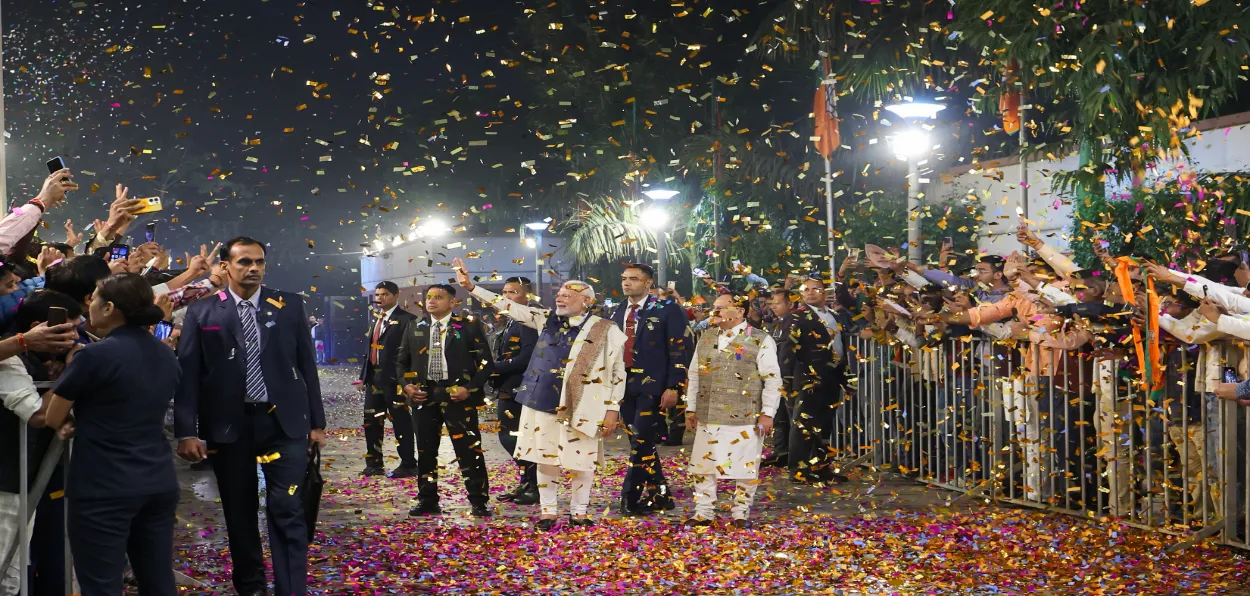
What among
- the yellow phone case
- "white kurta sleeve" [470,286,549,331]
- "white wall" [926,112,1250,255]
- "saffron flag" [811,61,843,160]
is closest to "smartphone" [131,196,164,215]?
the yellow phone case

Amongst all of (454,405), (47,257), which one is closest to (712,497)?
(454,405)

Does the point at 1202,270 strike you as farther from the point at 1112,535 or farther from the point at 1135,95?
the point at 1135,95

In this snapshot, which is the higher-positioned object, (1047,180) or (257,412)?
(1047,180)

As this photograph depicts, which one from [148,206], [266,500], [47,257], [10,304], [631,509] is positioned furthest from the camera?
[631,509]

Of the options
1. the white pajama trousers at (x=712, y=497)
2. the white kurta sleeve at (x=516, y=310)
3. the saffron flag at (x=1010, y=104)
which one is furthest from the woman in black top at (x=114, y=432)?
the saffron flag at (x=1010, y=104)

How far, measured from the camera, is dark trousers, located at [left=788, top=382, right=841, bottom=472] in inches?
511

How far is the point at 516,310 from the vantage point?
456 inches

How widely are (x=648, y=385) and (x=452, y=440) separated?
1784mm

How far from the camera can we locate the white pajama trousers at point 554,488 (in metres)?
9.95

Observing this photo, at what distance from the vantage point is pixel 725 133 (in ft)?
103

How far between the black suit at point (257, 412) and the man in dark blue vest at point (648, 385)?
391 centimetres

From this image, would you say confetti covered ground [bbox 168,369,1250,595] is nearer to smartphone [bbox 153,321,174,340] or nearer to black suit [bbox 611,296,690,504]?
black suit [bbox 611,296,690,504]

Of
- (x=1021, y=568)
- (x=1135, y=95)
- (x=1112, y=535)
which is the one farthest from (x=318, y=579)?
(x=1135, y=95)

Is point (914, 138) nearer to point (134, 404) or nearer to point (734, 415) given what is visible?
point (734, 415)
